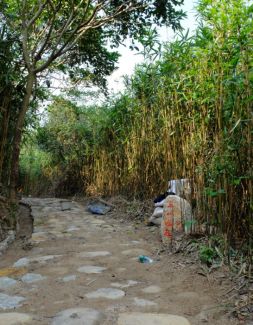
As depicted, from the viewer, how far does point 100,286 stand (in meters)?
1.81

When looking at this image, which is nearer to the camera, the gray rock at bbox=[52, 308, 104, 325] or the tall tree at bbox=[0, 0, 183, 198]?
the gray rock at bbox=[52, 308, 104, 325]

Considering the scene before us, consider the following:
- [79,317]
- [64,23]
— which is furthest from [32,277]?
[64,23]

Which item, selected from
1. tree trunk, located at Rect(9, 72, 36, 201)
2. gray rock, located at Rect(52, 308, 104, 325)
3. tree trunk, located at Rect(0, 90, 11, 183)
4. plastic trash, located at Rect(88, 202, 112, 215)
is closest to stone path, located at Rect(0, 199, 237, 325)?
gray rock, located at Rect(52, 308, 104, 325)

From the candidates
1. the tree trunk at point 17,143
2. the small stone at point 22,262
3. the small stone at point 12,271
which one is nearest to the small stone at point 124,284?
the small stone at point 12,271

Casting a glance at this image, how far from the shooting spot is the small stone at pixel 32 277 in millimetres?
1940

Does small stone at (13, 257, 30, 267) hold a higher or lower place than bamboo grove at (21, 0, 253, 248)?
lower

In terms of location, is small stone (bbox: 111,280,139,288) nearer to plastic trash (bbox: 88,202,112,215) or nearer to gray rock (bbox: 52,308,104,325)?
gray rock (bbox: 52,308,104,325)

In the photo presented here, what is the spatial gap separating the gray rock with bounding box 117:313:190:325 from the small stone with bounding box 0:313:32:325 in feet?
1.19

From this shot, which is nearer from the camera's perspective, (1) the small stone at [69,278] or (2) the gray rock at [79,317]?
(2) the gray rock at [79,317]

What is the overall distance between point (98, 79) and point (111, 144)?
3.74 ft

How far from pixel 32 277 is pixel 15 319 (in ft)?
1.97

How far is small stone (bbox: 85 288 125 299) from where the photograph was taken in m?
1.66

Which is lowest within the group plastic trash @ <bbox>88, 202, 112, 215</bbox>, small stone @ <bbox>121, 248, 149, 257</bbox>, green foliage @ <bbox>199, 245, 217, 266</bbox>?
small stone @ <bbox>121, 248, 149, 257</bbox>

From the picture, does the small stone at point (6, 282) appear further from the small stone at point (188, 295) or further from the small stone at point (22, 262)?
the small stone at point (188, 295)
